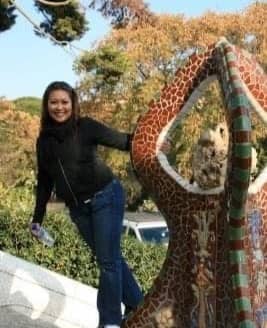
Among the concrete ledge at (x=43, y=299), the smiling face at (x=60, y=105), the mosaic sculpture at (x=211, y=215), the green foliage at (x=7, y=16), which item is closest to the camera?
the mosaic sculpture at (x=211, y=215)

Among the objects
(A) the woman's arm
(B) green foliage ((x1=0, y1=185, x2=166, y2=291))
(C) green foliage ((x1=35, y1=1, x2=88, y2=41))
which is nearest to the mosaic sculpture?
(A) the woman's arm

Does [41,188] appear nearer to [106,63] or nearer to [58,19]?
[106,63]

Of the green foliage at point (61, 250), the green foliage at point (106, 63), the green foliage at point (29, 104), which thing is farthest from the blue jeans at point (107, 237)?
the green foliage at point (29, 104)

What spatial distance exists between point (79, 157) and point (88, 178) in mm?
120

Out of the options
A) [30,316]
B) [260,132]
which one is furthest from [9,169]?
[30,316]

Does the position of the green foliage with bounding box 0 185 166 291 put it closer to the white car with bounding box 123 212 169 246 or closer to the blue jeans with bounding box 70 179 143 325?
the blue jeans with bounding box 70 179 143 325

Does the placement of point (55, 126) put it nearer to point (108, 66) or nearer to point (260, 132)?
point (108, 66)

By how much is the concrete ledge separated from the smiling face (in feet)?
6.79

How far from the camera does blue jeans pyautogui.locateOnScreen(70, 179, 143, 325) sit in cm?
387

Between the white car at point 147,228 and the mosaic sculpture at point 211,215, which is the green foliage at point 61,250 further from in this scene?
the white car at point 147,228

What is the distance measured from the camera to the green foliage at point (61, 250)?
7.37 meters

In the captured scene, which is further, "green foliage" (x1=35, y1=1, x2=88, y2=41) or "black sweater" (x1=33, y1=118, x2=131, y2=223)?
"green foliage" (x1=35, y1=1, x2=88, y2=41)

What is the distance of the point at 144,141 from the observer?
12.1 feet

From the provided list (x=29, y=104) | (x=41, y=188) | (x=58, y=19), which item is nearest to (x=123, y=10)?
(x=58, y=19)
